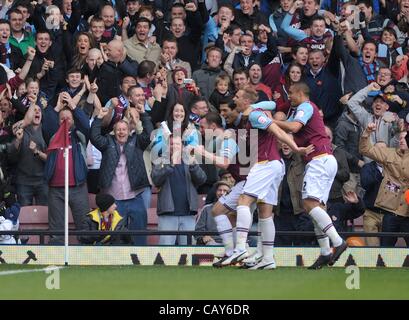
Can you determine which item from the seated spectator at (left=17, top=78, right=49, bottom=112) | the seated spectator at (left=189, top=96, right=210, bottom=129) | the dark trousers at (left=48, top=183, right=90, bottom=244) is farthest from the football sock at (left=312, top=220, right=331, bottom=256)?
the seated spectator at (left=17, top=78, right=49, bottom=112)

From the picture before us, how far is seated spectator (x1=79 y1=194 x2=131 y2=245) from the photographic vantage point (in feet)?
60.7

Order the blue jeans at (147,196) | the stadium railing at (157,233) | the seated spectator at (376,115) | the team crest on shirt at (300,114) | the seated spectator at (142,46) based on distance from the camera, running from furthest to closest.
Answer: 1. the seated spectator at (142,46)
2. the seated spectator at (376,115)
3. the blue jeans at (147,196)
4. the stadium railing at (157,233)
5. the team crest on shirt at (300,114)

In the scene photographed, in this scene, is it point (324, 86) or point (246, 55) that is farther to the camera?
point (246, 55)

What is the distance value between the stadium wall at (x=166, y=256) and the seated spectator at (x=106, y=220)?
1.05 ft

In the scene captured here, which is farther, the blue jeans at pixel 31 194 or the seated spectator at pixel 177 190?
the blue jeans at pixel 31 194

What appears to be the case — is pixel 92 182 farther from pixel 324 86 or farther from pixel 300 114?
pixel 300 114

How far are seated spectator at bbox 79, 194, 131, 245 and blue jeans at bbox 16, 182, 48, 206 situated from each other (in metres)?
1.59

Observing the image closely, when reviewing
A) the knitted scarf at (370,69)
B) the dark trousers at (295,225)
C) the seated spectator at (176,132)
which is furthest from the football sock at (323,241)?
the knitted scarf at (370,69)

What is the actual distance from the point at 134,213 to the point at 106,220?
786 mm

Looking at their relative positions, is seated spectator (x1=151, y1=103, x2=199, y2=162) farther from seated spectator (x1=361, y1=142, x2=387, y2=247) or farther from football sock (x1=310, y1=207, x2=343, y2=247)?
football sock (x1=310, y1=207, x2=343, y2=247)

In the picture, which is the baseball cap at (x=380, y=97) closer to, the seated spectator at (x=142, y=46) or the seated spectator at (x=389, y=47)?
the seated spectator at (x=389, y=47)

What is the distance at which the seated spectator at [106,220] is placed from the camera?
1850 centimetres

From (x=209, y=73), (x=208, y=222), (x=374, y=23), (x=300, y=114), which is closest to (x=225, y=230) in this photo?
(x=300, y=114)

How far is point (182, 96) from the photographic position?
818 inches
